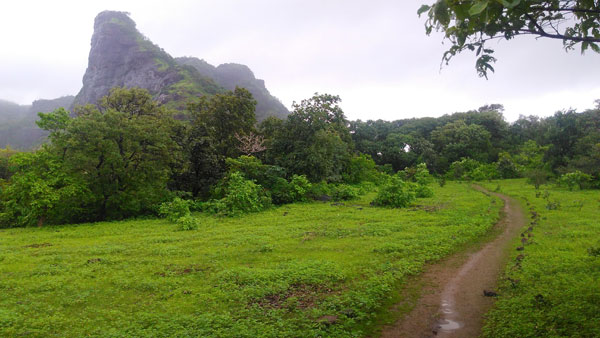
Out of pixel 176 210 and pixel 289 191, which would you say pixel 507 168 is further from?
pixel 176 210

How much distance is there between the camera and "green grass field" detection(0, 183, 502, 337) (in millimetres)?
5453

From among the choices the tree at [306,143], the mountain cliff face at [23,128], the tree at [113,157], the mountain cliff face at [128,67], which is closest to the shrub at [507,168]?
the tree at [306,143]

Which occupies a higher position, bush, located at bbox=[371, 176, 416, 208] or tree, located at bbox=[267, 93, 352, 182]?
tree, located at bbox=[267, 93, 352, 182]

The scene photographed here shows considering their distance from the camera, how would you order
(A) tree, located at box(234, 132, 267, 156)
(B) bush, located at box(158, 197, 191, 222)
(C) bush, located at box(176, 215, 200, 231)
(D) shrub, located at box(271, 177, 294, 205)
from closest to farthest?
(C) bush, located at box(176, 215, 200, 231), (B) bush, located at box(158, 197, 191, 222), (D) shrub, located at box(271, 177, 294, 205), (A) tree, located at box(234, 132, 267, 156)

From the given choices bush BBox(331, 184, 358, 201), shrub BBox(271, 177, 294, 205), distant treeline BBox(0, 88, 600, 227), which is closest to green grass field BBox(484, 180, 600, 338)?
distant treeline BBox(0, 88, 600, 227)

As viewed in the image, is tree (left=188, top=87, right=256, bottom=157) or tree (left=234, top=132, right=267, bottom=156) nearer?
tree (left=234, top=132, right=267, bottom=156)

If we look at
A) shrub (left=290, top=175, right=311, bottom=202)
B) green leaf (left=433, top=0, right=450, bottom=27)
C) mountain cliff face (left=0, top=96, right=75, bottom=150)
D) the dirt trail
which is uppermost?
mountain cliff face (left=0, top=96, right=75, bottom=150)

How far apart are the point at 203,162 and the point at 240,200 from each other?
6.97 meters

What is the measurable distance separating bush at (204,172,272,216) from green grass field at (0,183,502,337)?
9.02 feet

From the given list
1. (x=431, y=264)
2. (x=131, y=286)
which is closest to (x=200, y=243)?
(x=131, y=286)

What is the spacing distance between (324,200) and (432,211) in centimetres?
703

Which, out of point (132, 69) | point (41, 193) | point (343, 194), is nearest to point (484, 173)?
point (343, 194)

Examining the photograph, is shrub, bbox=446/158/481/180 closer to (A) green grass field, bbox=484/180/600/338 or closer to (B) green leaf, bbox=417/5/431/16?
(A) green grass field, bbox=484/180/600/338

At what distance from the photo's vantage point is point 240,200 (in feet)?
55.8
